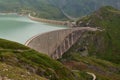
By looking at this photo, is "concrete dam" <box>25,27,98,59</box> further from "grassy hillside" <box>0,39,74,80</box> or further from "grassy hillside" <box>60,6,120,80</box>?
"grassy hillside" <box>0,39,74,80</box>

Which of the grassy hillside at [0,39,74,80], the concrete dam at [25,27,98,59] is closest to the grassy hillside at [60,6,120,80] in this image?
the concrete dam at [25,27,98,59]

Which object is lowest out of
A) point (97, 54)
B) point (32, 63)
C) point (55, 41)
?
point (97, 54)

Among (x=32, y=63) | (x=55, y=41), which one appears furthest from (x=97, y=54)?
Result: (x=32, y=63)

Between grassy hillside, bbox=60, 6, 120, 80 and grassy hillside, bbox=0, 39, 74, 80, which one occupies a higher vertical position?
grassy hillside, bbox=0, 39, 74, 80

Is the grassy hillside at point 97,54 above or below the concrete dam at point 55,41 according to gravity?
below

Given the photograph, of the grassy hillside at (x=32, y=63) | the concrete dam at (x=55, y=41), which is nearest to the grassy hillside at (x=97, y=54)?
the concrete dam at (x=55, y=41)

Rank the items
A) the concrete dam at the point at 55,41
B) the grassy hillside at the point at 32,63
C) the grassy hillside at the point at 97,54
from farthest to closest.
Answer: the grassy hillside at the point at 97,54
the concrete dam at the point at 55,41
the grassy hillside at the point at 32,63

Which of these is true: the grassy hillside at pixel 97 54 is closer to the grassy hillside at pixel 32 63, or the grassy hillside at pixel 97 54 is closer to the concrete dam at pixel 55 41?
the concrete dam at pixel 55 41

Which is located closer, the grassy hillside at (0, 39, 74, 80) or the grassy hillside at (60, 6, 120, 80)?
the grassy hillside at (0, 39, 74, 80)

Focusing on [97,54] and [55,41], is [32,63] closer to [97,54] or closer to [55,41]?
[55,41]
